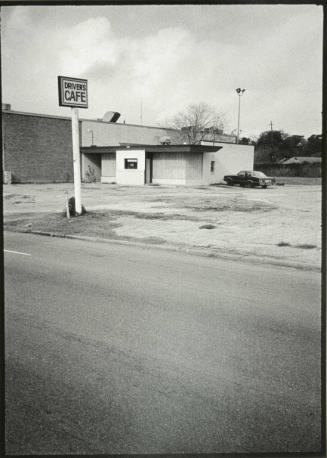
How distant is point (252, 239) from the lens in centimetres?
981

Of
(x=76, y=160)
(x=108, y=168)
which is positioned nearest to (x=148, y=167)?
(x=108, y=168)

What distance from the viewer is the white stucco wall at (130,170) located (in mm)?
34469

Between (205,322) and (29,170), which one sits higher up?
(29,170)

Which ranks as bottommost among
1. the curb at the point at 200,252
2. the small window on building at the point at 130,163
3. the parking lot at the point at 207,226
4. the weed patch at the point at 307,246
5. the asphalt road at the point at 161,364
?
the asphalt road at the point at 161,364

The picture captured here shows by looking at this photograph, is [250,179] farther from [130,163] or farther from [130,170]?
[130,163]

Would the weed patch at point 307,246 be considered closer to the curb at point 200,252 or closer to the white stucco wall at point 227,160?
the curb at point 200,252

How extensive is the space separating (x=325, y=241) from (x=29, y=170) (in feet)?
108

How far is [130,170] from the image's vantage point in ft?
116

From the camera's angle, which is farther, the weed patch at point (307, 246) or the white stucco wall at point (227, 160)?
the white stucco wall at point (227, 160)

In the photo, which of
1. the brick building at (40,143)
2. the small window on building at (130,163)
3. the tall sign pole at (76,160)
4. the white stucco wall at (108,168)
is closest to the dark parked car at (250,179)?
the small window on building at (130,163)

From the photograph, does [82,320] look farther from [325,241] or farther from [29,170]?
[29,170]

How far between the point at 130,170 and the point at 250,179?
9.84 metres

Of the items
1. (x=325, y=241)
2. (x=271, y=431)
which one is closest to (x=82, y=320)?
(x=271, y=431)

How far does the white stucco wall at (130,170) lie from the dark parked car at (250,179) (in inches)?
273
